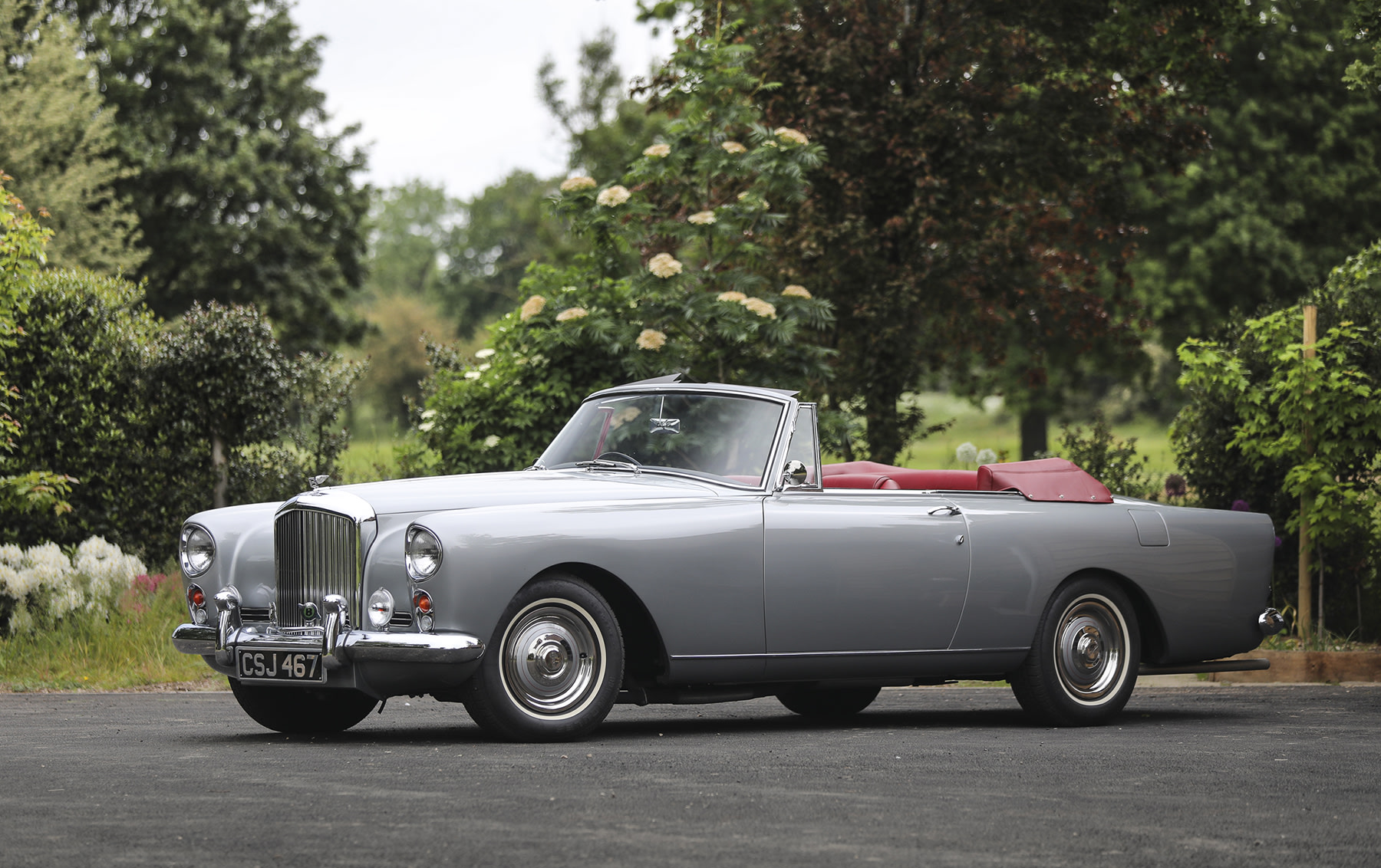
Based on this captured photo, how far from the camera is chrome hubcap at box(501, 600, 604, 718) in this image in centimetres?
745

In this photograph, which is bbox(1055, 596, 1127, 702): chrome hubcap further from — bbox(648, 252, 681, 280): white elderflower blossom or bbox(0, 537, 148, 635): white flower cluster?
bbox(0, 537, 148, 635): white flower cluster

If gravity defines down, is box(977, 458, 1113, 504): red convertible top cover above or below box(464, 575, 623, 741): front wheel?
above

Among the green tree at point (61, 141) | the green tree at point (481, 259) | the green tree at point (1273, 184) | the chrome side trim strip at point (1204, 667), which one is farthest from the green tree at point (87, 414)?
the green tree at point (481, 259)

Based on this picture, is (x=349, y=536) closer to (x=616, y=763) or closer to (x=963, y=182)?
(x=616, y=763)

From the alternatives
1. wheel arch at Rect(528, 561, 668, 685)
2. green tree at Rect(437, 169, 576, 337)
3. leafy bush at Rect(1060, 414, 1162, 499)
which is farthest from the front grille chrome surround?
green tree at Rect(437, 169, 576, 337)

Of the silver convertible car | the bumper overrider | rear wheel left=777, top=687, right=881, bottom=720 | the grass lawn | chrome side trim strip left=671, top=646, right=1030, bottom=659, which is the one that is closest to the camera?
the bumper overrider

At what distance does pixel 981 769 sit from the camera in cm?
686

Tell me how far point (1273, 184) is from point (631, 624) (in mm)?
28472

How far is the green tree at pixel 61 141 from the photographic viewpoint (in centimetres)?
2942

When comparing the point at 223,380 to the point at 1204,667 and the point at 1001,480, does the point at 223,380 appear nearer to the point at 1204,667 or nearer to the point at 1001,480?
the point at 1001,480

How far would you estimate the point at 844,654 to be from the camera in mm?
8367

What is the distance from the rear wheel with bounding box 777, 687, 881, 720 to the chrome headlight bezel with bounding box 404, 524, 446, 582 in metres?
3.05

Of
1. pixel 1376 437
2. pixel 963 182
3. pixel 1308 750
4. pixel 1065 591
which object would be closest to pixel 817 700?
pixel 1065 591

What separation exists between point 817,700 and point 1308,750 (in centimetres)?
291
